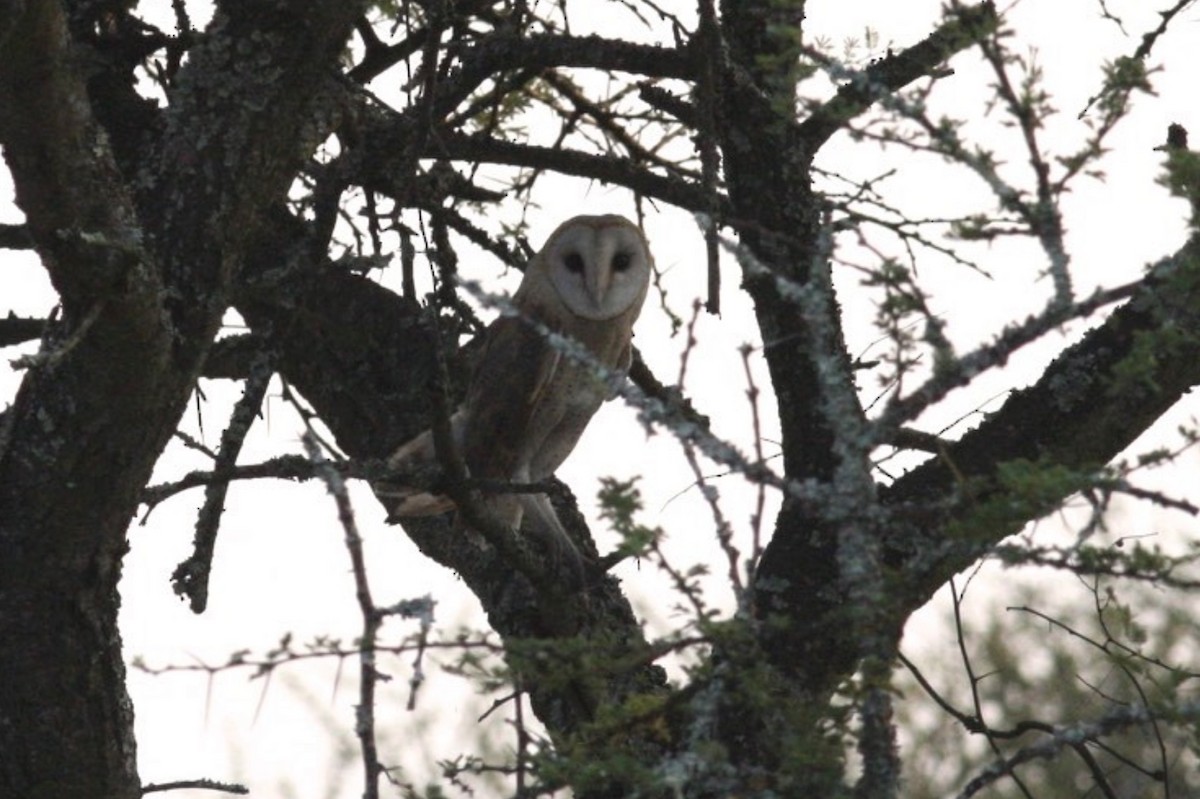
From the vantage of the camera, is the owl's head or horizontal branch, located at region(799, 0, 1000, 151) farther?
the owl's head

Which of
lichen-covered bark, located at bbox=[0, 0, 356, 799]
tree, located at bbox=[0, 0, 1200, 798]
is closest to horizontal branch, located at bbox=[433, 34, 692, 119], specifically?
tree, located at bbox=[0, 0, 1200, 798]

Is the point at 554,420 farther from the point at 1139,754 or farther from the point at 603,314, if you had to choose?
the point at 1139,754

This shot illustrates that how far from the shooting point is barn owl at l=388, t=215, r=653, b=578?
4.50 m

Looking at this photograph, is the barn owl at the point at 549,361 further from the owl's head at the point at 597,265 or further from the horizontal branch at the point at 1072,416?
the horizontal branch at the point at 1072,416

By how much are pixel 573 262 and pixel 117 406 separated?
2211mm

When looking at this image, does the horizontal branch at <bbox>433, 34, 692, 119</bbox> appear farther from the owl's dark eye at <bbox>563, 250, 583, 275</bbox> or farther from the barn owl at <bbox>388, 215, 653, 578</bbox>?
the owl's dark eye at <bbox>563, 250, 583, 275</bbox>

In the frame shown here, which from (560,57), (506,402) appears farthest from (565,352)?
(506,402)

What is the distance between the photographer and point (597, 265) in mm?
4750

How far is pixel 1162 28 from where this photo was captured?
9.57 ft

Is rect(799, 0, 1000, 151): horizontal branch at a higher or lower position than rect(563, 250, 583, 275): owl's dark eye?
lower

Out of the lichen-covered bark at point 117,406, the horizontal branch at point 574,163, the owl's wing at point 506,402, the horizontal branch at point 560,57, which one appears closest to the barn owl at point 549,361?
the owl's wing at point 506,402

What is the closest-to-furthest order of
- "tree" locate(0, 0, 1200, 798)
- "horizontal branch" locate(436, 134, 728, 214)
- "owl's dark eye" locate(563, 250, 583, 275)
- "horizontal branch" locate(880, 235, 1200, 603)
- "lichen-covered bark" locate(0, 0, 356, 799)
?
1. "tree" locate(0, 0, 1200, 798)
2. "lichen-covered bark" locate(0, 0, 356, 799)
3. "horizontal branch" locate(880, 235, 1200, 603)
4. "horizontal branch" locate(436, 134, 728, 214)
5. "owl's dark eye" locate(563, 250, 583, 275)

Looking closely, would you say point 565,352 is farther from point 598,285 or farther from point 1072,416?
point 598,285

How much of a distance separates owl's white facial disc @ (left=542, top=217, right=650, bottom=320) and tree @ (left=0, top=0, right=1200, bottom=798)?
Result: 274 mm
